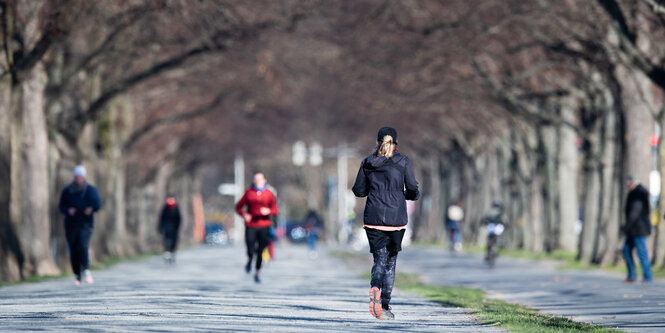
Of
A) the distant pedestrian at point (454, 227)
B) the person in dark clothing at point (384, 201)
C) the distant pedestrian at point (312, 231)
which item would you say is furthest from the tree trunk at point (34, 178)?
the distant pedestrian at point (454, 227)

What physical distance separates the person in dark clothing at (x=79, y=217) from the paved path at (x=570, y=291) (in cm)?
600

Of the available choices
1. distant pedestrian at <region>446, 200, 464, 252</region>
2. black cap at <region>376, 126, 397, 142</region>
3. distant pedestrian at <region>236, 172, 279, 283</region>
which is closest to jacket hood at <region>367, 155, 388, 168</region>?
black cap at <region>376, 126, 397, 142</region>

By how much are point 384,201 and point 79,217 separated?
28.1 ft

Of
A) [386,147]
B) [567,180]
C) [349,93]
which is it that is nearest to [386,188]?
[386,147]

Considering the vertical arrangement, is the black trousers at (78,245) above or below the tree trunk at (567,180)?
below

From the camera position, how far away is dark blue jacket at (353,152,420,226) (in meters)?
13.4

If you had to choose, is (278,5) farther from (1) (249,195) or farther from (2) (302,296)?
(2) (302,296)

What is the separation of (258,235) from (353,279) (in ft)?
9.82

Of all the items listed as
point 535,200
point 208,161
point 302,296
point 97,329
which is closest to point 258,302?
point 302,296

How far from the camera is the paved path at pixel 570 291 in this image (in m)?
14.9

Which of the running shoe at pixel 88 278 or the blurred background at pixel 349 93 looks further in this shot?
the blurred background at pixel 349 93

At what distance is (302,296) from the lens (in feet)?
57.7

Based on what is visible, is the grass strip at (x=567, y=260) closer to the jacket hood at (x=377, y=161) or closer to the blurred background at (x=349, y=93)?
the blurred background at (x=349, y=93)

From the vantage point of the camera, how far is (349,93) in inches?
2072
